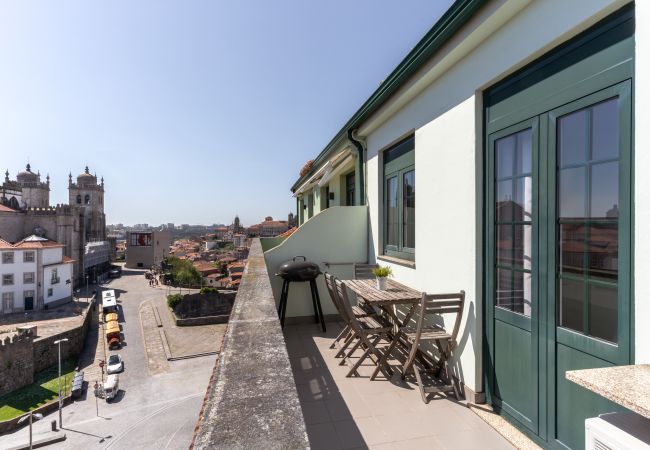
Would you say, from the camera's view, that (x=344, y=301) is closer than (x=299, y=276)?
Yes

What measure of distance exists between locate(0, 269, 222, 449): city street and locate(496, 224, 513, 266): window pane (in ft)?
52.3

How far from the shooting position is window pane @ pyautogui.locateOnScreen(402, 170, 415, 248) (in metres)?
5.08

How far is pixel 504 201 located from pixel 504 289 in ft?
2.90

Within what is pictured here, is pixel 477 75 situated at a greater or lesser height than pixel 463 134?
greater

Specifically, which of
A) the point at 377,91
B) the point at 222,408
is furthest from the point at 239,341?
the point at 377,91

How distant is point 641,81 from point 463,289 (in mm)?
2357

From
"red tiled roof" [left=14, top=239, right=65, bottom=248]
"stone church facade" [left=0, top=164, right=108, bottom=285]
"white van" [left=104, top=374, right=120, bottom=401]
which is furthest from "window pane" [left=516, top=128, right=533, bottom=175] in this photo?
"stone church facade" [left=0, top=164, right=108, bottom=285]

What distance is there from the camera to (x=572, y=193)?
252cm

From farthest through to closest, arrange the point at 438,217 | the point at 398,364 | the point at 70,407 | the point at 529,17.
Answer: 1. the point at 70,407
2. the point at 398,364
3. the point at 438,217
4. the point at 529,17

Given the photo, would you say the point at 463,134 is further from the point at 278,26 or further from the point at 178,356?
the point at 178,356

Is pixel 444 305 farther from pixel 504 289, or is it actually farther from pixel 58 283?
pixel 58 283

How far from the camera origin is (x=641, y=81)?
1.98 meters

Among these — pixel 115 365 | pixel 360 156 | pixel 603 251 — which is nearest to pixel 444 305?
pixel 603 251

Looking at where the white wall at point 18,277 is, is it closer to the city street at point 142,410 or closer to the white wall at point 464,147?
the city street at point 142,410
